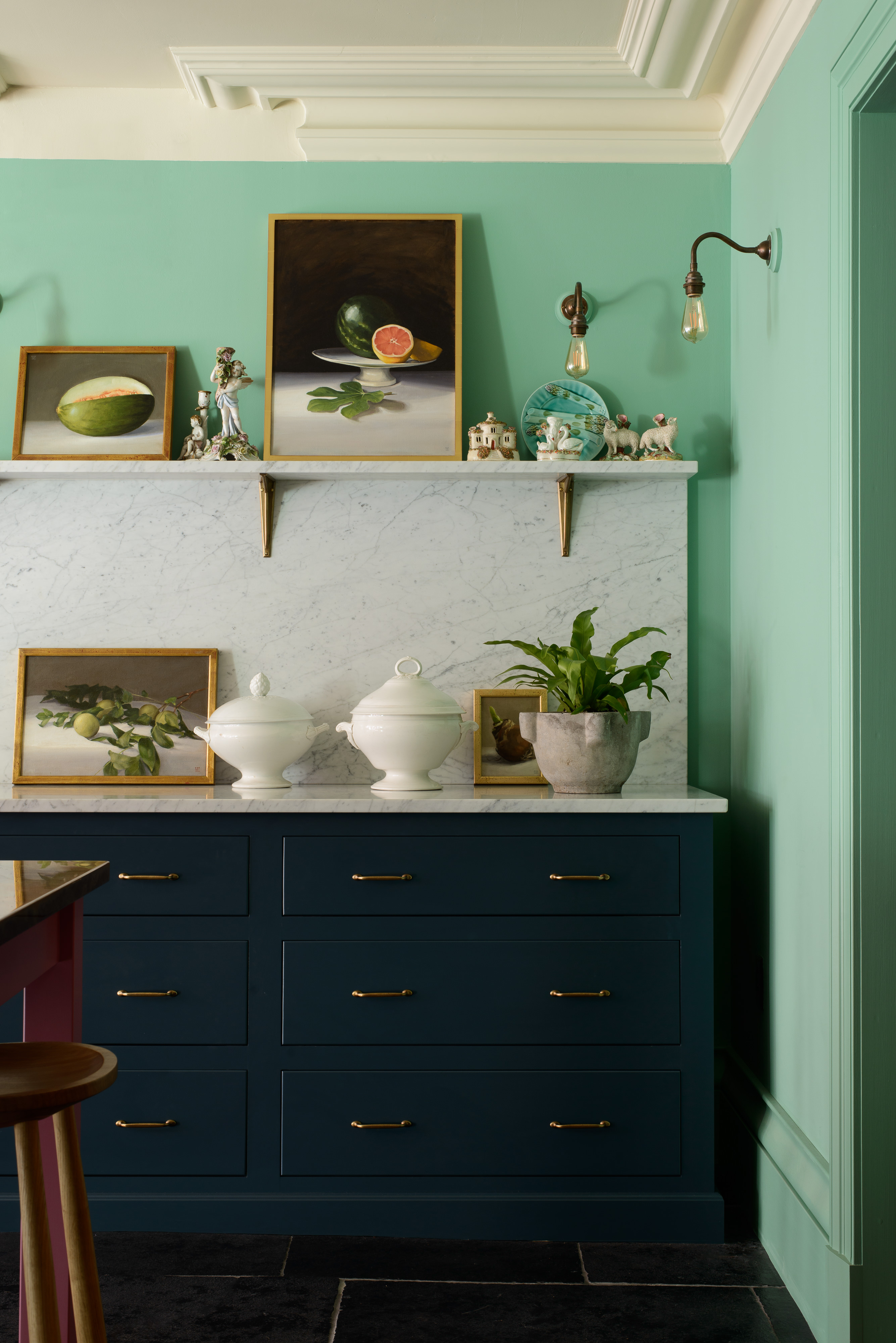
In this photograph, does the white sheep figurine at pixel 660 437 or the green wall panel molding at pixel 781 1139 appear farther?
the white sheep figurine at pixel 660 437

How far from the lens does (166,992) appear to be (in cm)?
210

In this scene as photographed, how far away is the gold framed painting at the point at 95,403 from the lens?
2.56 metres

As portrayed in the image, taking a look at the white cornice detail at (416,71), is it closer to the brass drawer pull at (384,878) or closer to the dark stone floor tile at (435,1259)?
the brass drawer pull at (384,878)

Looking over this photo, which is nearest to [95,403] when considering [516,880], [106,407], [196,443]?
[106,407]

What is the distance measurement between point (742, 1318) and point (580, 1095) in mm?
474

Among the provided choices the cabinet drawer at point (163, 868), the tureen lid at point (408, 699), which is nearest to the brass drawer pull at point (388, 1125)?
the cabinet drawer at point (163, 868)

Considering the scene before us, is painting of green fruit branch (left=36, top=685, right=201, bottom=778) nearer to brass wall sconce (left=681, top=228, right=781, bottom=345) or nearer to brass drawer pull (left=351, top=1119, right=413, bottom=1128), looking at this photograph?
brass drawer pull (left=351, top=1119, right=413, bottom=1128)

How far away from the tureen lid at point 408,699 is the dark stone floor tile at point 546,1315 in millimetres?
1148

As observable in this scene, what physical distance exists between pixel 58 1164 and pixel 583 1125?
1214mm

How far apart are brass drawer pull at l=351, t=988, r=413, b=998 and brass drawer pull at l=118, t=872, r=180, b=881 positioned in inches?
18.0

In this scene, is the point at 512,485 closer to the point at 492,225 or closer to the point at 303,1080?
the point at 492,225

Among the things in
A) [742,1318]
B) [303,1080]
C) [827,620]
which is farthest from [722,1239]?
[827,620]

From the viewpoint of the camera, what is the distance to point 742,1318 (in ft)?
5.86

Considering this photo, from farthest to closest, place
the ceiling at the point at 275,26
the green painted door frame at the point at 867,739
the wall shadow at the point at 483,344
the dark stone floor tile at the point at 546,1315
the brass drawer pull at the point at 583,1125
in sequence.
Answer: the wall shadow at the point at 483,344 < the ceiling at the point at 275,26 < the brass drawer pull at the point at 583,1125 < the dark stone floor tile at the point at 546,1315 < the green painted door frame at the point at 867,739
